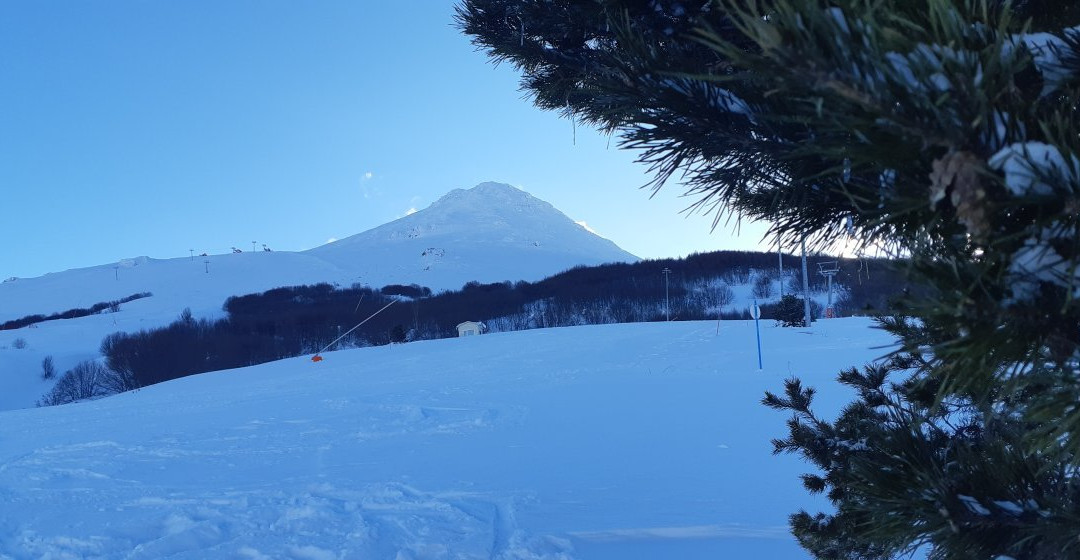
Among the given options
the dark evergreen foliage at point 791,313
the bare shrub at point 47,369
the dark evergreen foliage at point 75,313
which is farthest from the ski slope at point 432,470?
the dark evergreen foliage at point 75,313

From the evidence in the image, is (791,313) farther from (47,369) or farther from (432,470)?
(47,369)

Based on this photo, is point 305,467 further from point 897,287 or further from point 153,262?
point 153,262

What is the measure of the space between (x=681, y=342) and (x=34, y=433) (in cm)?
1890

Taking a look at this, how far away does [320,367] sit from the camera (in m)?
24.2

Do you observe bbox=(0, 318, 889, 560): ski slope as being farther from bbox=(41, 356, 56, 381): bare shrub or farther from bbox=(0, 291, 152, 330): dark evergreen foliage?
bbox=(0, 291, 152, 330): dark evergreen foliage

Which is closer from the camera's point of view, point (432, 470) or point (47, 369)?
point (432, 470)

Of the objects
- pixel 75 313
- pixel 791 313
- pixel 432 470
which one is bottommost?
pixel 432 470

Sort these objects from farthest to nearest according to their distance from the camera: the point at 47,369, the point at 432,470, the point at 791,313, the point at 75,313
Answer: the point at 75,313
the point at 47,369
the point at 791,313
the point at 432,470

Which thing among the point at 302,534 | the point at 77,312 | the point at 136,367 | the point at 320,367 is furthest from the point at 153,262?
the point at 302,534

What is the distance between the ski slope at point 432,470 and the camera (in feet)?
19.1

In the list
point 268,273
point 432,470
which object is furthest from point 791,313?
point 268,273

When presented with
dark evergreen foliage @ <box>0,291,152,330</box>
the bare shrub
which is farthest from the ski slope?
dark evergreen foliage @ <box>0,291,152,330</box>

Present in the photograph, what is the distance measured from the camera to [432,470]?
831cm

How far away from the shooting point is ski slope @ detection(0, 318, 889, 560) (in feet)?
19.1
